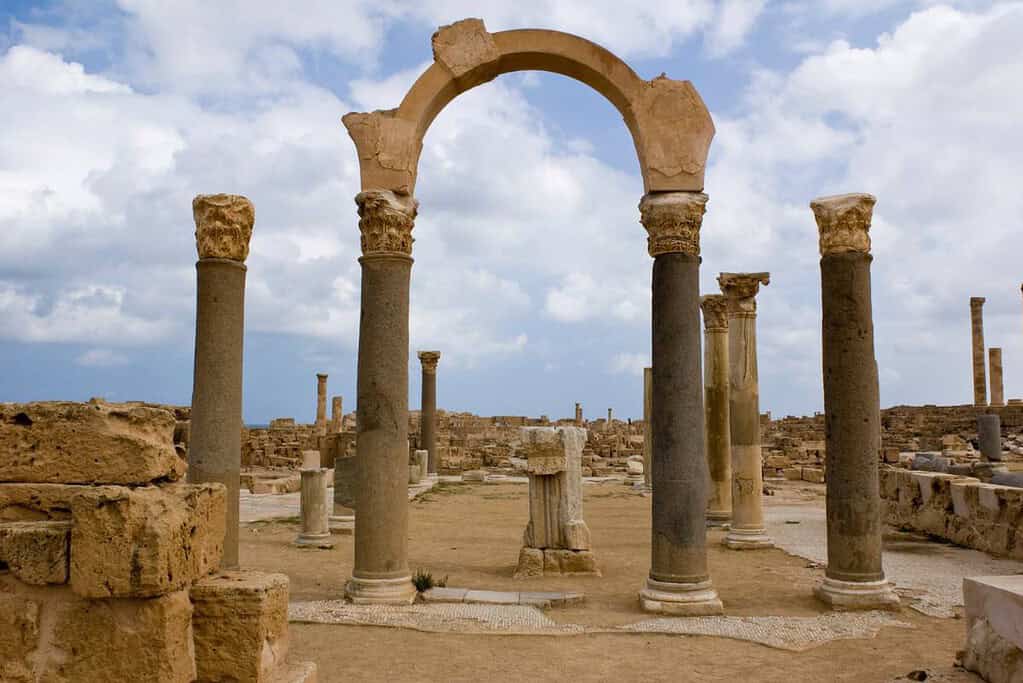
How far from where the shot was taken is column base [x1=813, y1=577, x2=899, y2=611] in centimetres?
841

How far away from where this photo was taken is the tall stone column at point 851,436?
8531 mm

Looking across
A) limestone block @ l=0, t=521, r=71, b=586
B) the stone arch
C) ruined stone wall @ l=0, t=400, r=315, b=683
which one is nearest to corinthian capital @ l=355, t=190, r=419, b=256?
the stone arch

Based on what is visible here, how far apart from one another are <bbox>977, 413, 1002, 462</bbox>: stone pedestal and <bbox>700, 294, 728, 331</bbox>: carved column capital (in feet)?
39.2

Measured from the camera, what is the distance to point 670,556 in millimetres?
8336

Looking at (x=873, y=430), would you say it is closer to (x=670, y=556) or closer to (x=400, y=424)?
(x=670, y=556)

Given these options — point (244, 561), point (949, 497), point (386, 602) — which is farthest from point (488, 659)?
point (949, 497)

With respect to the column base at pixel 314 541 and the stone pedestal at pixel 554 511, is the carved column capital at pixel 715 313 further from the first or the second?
the column base at pixel 314 541

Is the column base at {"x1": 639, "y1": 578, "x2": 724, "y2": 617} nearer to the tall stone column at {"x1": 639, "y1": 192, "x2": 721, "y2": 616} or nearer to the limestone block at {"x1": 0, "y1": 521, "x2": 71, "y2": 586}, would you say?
the tall stone column at {"x1": 639, "y1": 192, "x2": 721, "y2": 616}

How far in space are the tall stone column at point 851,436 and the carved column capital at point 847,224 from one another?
0.02 meters

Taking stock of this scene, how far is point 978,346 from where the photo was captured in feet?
137

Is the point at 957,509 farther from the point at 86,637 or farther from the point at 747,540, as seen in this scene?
the point at 86,637

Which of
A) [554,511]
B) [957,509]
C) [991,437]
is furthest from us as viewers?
[991,437]

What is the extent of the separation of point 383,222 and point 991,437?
20.5 meters

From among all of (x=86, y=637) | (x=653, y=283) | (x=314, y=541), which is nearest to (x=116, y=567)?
(x=86, y=637)
